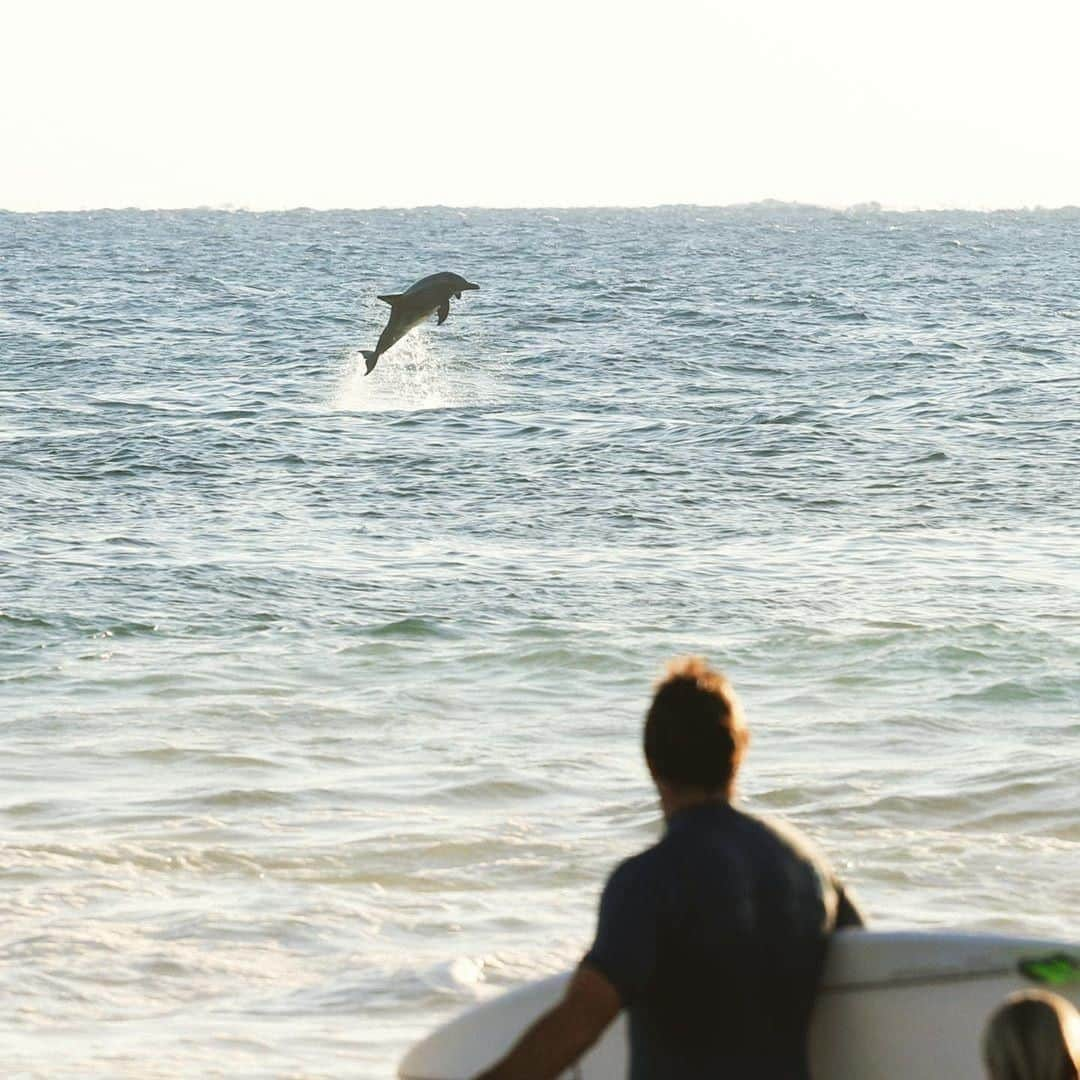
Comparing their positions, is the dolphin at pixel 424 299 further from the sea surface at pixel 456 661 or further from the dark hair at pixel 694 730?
the dark hair at pixel 694 730

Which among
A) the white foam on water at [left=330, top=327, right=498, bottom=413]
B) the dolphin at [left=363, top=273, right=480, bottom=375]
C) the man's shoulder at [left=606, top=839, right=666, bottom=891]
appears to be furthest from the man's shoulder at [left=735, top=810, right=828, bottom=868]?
the white foam on water at [left=330, top=327, right=498, bottom=413]

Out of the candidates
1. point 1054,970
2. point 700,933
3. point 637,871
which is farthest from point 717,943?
point 1054,970

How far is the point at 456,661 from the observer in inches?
605

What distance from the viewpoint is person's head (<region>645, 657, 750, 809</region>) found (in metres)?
3.67

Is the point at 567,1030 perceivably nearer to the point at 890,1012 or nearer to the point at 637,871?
the point at 637,871

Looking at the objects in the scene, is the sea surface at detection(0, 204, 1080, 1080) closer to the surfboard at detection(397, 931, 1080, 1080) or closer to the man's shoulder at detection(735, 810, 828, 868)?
the surfboard at detection(397, 931, 1080, 1080)

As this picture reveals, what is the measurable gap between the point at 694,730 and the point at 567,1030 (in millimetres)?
598

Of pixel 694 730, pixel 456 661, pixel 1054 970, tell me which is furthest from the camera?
pixel 456 661

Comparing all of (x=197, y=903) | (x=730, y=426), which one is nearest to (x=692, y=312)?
(x=730, y=426)

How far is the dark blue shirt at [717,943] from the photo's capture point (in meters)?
3.58

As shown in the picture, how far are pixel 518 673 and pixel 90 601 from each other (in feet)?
15.2

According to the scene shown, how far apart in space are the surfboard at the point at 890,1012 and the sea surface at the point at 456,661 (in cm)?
252

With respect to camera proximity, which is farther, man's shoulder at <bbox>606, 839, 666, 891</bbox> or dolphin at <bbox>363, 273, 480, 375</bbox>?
dolphin at <bbox>363, 273, 480, 375</bbox>

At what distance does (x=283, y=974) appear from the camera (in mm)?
8203
